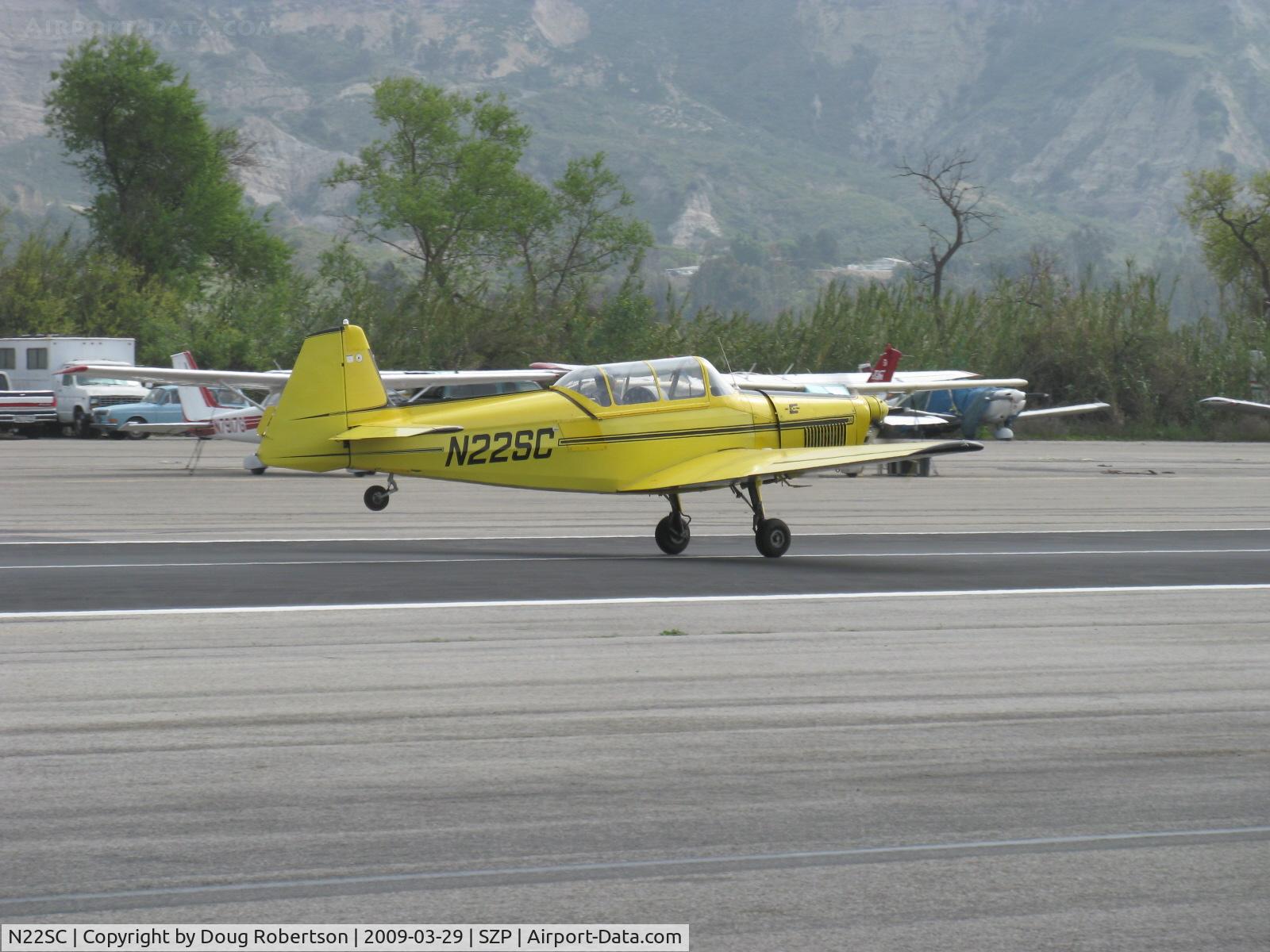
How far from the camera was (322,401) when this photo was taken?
16.6 metres

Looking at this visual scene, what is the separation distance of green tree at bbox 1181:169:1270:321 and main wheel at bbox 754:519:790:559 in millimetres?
64674

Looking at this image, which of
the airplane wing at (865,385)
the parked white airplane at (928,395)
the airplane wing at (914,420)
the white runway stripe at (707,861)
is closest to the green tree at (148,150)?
the parked white airplane at (928,395)

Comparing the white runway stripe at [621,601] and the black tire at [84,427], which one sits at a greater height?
the black tire at [84,427]

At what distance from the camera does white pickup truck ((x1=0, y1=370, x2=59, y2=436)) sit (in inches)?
1859

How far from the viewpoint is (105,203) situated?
3174 inches

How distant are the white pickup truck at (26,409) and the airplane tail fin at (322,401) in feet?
111

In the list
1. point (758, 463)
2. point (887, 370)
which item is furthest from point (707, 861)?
point (887, 370)

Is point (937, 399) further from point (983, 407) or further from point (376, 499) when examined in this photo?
point (376, 499)

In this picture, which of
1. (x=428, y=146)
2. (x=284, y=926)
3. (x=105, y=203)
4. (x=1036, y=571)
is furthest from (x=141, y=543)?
(x=428, y=146)

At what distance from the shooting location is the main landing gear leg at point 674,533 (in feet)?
54.9

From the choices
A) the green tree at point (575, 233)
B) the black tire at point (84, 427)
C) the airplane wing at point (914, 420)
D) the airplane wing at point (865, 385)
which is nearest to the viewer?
the airplane wing at point (914, 420)

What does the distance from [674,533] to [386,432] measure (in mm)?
3337

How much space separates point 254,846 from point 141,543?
1261cm

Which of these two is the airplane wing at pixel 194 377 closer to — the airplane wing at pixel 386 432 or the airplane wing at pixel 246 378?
the airplane wing at pixel 246 378
